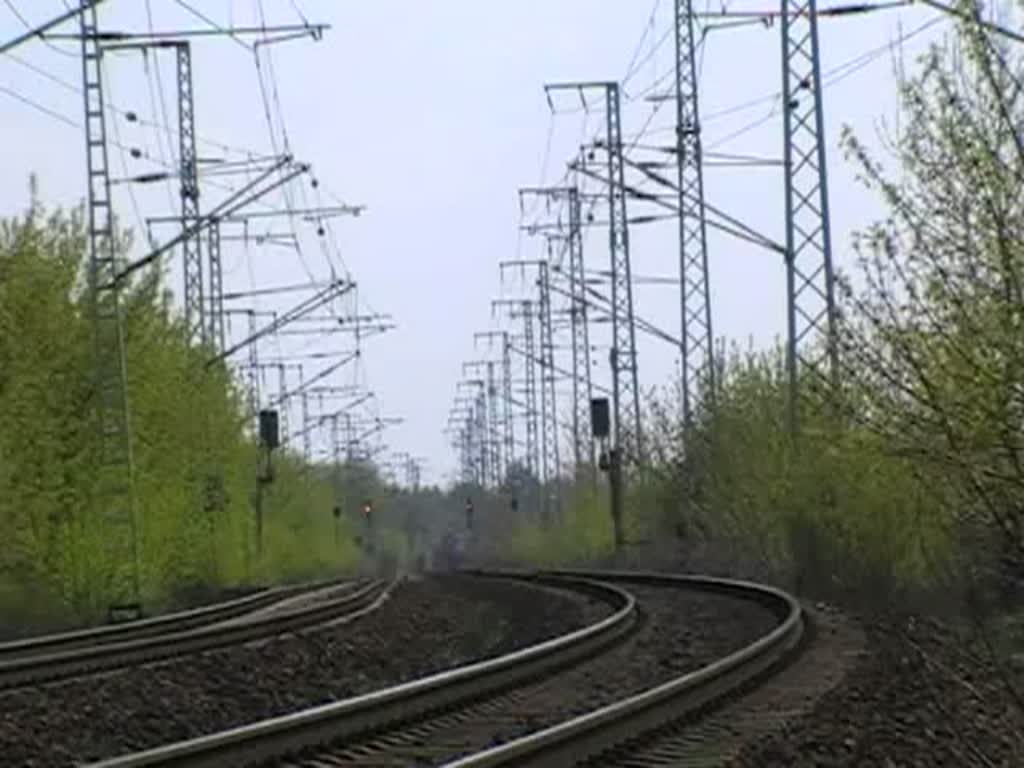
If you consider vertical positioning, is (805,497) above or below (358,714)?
above

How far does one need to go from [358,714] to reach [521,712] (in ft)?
6.25

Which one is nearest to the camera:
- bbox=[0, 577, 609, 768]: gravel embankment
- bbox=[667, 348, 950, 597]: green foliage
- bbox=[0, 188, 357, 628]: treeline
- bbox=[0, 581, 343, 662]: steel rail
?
bbox=[0, 577, 609, 768]: gravel embankment

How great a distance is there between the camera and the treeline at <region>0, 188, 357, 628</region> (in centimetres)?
4000

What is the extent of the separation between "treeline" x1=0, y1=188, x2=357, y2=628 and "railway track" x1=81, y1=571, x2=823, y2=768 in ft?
59.4

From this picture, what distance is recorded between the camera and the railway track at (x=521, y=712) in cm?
1373

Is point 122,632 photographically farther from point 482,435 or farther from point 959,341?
point 482,435

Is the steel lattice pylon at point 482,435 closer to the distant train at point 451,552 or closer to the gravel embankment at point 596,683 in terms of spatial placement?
the distant train at point 451,552

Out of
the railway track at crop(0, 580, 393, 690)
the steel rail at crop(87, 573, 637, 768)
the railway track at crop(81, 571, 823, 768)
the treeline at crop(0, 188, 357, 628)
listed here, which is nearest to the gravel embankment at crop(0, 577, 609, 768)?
the railway track at crop(0, 580, 393, 690)

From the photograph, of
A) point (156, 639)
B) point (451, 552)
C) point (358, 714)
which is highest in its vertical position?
point (451, 552)

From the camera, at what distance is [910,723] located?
14.8 m

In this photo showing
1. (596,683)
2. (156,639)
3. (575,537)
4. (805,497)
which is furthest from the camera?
(575,537)

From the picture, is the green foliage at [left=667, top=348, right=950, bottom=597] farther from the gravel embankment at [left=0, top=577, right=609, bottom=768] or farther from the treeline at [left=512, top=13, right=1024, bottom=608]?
the gravel embankment at [left=0, top=577, right=609, bottom=768]

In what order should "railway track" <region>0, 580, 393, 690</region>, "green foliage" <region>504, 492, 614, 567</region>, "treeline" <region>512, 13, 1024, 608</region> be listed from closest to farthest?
"treeline" <region>512, 13, 1024, 608</region>
"railway track" <region>0, 580, 393, 690</region>
"green foliage" <region>504, 492, 614, 567</region>

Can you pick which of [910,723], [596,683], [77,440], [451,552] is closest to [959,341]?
[910,723]
